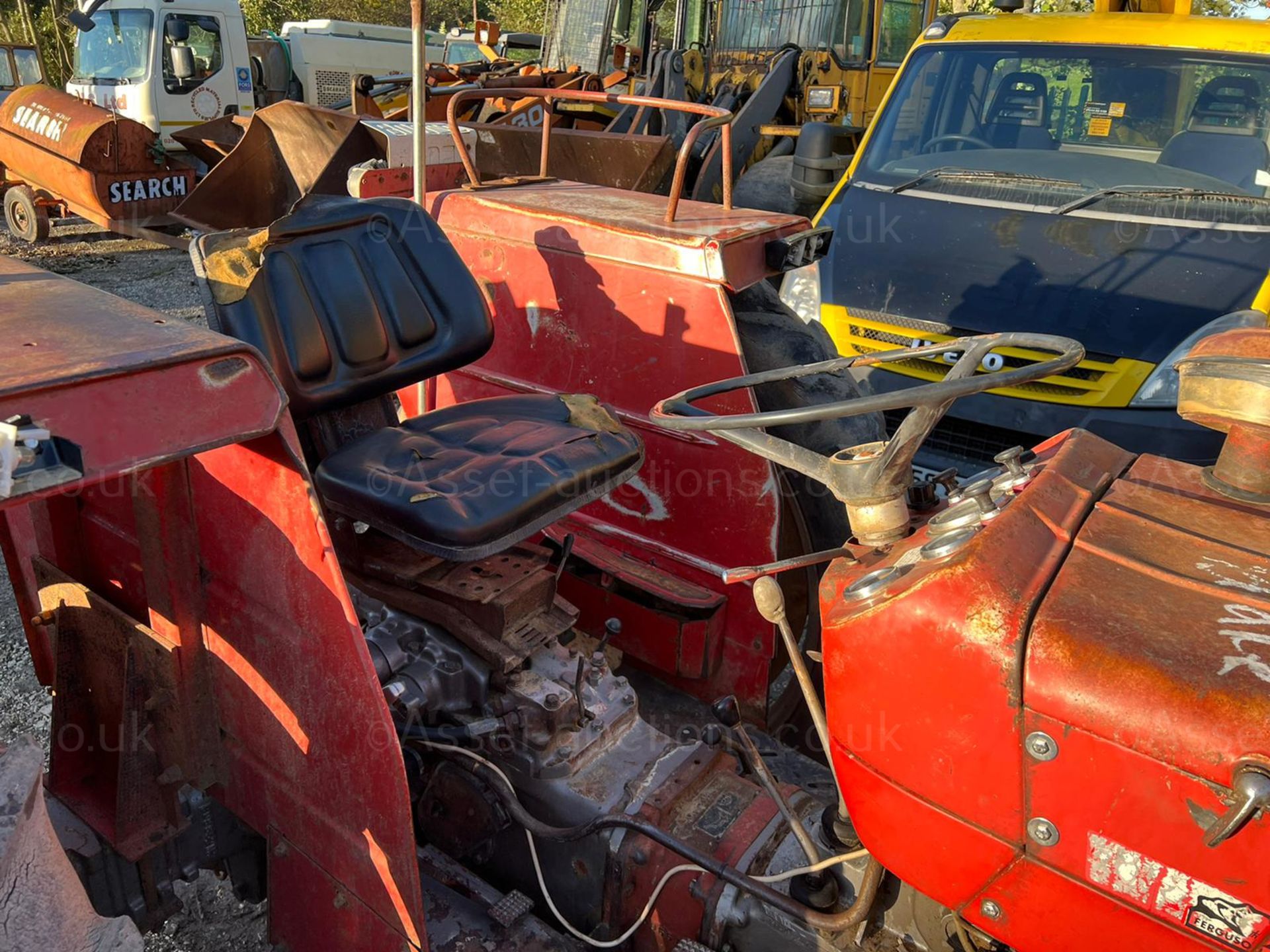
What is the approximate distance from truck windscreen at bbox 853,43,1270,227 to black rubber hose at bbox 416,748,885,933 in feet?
8.12

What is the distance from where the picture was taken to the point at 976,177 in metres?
3.28

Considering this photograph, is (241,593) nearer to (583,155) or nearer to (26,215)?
(583,155)

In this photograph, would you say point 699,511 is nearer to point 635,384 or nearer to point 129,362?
point 635,384

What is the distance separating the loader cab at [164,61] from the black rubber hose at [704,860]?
8.35m

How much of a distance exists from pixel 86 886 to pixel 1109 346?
2.74 m

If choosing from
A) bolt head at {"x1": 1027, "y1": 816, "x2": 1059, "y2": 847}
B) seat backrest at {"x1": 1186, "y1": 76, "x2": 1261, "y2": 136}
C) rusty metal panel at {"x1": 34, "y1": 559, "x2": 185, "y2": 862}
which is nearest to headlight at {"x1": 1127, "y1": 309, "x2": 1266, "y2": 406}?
seat backrest at {"x1": 1186, "y1": 76, "x2": 1261, "y2": 136}

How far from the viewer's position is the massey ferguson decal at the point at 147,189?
705 centimetres

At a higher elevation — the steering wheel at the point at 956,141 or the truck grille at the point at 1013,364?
the steering wheel at the point at 956,141

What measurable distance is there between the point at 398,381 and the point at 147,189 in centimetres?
613

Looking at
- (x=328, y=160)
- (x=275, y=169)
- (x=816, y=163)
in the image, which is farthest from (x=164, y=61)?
(x=816, y=163)

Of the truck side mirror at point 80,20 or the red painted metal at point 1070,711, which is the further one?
the truck side mirror at point 80,20

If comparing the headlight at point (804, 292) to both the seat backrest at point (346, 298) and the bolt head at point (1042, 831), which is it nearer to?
the seat backrest at point (346, 298)

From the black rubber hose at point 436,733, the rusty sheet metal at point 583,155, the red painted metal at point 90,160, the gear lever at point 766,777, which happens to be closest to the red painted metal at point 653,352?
the gear lever at point 766,777

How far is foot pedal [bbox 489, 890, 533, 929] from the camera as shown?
155cm
